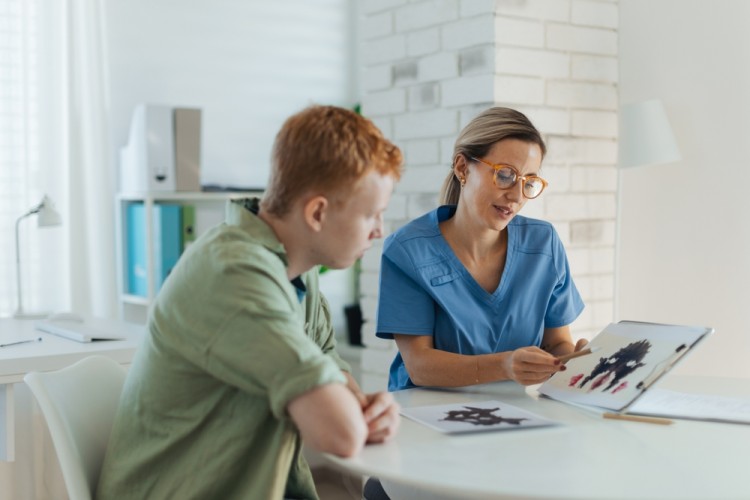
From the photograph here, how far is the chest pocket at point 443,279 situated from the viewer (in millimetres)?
1946

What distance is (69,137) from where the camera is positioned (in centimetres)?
375

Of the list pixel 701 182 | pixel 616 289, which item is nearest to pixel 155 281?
pixel 616 289

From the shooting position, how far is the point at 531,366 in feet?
5.62

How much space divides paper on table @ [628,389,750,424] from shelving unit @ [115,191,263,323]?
2.44m

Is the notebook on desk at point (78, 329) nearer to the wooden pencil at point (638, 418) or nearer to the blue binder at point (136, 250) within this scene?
the blue binder at point (136, 250)

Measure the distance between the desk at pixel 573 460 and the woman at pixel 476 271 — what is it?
1.03 ft

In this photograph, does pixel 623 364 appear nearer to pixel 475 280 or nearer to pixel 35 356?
pixel 475 280

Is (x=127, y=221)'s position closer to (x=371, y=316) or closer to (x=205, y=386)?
(x=371, y=316)

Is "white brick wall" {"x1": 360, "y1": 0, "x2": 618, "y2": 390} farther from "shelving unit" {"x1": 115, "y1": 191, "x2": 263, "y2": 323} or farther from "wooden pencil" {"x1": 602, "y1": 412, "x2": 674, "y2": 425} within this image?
"wooden pencil" {"x1": 602, "y1": 412, "x2": 674, "y2": 425}

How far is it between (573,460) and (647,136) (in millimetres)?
1720

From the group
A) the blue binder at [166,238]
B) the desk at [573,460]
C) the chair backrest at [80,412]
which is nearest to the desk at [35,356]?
the chair backrest at [80,412]

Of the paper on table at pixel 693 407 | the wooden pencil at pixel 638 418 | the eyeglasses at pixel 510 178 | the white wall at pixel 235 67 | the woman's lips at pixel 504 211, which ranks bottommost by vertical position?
the paper on table at pixel 693 407

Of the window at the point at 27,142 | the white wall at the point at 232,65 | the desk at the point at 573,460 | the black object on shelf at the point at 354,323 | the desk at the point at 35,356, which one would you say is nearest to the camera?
the desk at the point at 573,460

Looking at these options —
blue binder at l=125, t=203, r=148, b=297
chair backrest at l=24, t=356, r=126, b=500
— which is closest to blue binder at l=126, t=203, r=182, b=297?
blue binder at l=125, t=203, r=148, b=297
